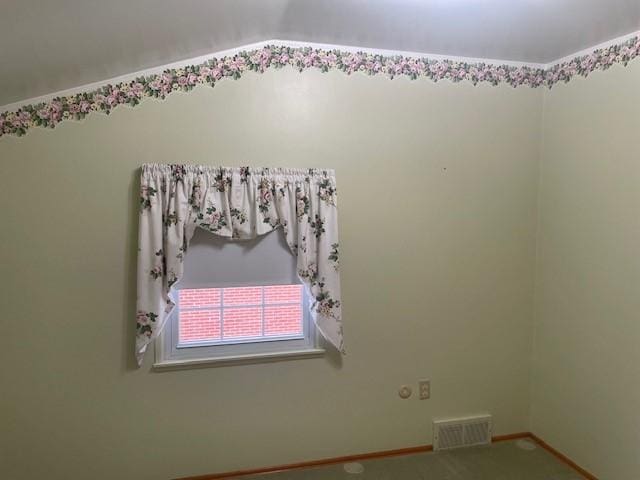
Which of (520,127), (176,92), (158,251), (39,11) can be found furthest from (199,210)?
(520,127)

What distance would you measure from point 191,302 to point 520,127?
234 cm

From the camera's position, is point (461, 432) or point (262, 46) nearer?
Result: point (262, 46)

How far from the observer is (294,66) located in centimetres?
265

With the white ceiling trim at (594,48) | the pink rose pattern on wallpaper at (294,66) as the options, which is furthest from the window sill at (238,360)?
the white ceiling trim at (594,48)

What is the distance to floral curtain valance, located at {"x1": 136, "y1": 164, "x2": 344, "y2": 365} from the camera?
8.00 ft

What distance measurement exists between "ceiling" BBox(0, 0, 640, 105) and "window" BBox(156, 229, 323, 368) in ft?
3.22

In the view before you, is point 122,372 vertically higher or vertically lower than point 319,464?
higher

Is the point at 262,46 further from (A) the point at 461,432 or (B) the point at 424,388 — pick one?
(A) the point at 461,432

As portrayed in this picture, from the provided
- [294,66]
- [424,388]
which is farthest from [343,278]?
[294,66]

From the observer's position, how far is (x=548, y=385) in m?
3.02

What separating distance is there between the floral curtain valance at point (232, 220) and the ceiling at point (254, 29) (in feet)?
1.98

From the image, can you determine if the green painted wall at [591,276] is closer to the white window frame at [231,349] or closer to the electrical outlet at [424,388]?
the electrical outlet at [424,388]

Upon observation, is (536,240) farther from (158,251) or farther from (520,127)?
(158,251)

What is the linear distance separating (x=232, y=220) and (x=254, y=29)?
100 centimetres
